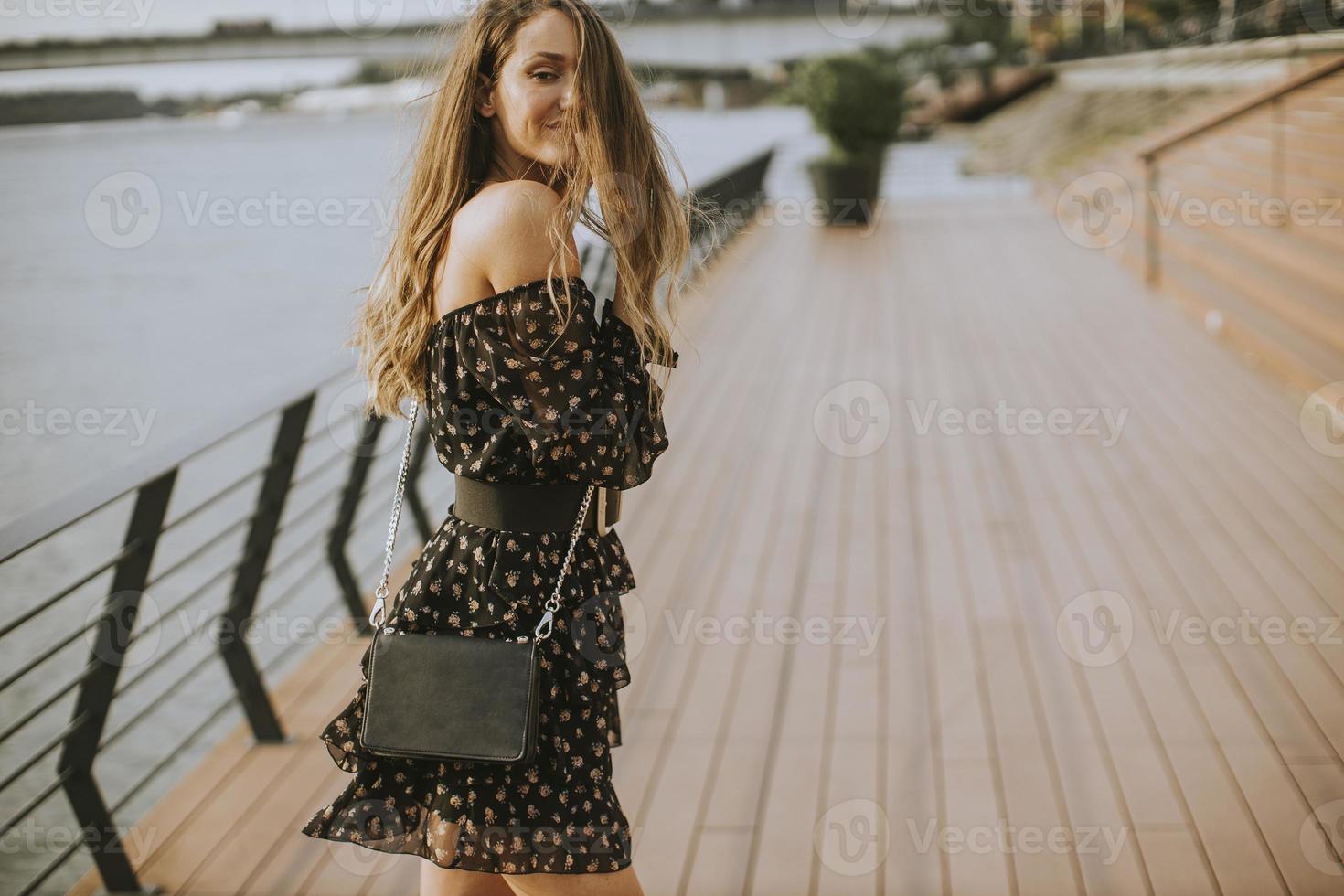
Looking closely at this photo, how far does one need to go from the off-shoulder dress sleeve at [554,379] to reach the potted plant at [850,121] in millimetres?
9910

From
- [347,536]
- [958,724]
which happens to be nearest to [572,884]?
[958,724]

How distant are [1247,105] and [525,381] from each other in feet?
21.0

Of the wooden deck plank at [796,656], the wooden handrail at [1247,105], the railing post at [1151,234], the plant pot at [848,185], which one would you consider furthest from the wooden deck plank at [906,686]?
the plant pot at [848,185]

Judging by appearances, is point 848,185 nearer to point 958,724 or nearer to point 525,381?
point 958,724

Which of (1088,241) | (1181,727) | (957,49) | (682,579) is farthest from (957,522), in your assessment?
(957,49)

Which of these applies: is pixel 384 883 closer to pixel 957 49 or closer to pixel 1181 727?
pixel 1181 727

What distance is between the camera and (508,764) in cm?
131

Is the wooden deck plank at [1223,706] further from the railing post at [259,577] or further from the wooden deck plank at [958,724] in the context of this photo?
the railing post at [259,577]

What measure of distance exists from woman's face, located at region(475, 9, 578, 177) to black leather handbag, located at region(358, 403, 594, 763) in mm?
536

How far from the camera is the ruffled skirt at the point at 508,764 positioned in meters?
1.32

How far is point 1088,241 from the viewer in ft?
30.1

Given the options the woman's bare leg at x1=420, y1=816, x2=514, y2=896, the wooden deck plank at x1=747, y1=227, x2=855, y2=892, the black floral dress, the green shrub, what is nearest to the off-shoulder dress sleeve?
the black floral dress

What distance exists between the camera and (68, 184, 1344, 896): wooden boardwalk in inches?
84.6

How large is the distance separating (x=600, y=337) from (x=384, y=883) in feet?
4.40
